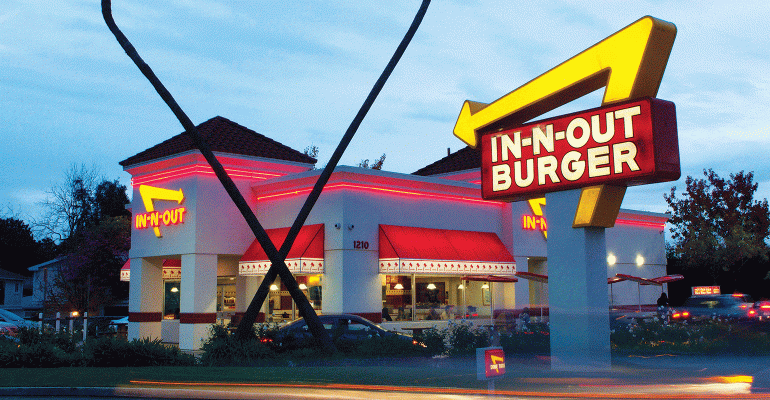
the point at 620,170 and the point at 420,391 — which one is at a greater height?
the point at 620,170

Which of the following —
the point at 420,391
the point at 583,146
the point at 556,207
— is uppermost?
the point at 583,146

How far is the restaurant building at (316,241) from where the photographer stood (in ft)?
87.1

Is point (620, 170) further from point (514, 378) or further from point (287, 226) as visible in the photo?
point (287, 226)

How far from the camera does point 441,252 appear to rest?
27672mm

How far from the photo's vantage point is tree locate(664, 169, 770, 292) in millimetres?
49062

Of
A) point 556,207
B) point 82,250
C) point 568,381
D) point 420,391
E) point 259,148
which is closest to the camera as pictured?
point 420,391

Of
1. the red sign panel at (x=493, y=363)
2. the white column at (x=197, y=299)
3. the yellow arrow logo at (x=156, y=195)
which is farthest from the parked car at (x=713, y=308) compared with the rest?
the yellow arrow logo at (x=156, y=195)

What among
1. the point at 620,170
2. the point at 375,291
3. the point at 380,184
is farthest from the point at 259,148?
the point at 620,170

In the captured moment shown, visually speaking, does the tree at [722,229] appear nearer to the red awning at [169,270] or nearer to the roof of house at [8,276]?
the red awning at [169,270]

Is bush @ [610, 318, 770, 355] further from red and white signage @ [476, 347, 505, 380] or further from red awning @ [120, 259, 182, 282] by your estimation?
red awning @ [120, 259, 182, 282]

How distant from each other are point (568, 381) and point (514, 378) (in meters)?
0.98

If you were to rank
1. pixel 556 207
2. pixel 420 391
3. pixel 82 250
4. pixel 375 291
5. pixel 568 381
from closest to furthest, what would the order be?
pixel 420 391 < pixel 568 381 < pixel 556 207 < pixel 375 291 < pixel 82 250

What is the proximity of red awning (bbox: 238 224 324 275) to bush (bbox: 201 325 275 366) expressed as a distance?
566 cm

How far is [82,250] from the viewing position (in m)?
47.7
